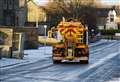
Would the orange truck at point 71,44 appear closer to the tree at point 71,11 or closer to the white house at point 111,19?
the tree at point 71,11

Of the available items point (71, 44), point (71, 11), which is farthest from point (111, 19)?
point (71, 44)

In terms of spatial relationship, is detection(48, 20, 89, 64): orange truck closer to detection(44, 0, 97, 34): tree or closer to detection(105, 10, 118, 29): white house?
detection(44, 0, 97, 34): tree

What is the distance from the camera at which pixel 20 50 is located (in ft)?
113

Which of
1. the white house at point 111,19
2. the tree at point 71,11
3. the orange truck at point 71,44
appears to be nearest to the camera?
the orange truck at point 71,44

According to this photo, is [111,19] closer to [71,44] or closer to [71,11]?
[71,11]

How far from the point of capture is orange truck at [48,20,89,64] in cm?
3072

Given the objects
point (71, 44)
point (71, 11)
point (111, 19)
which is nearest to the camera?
point (71, 44)

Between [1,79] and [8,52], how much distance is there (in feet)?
48.8

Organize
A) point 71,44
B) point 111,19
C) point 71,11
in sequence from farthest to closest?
point 111,19
point 71,11
point 71,44

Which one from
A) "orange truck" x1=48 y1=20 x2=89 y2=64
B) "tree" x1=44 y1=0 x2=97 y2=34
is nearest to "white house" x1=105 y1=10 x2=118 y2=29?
"tree" x1=44 y1=0 x2=97 y2=34

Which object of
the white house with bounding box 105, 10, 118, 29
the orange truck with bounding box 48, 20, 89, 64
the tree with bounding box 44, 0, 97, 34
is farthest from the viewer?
the white house with bounding box 105, 10, 118, 29

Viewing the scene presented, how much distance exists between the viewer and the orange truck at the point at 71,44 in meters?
30.7

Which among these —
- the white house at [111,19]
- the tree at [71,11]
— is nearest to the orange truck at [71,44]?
the tree at [71,11]

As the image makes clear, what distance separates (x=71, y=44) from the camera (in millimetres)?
31141
